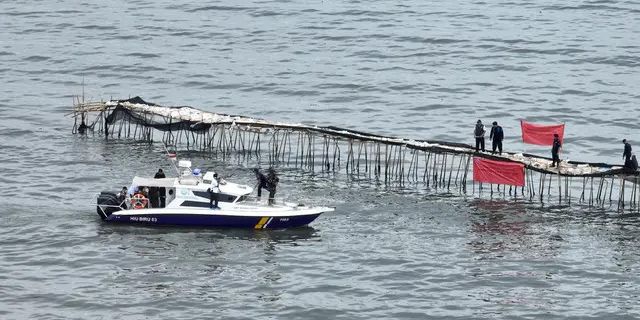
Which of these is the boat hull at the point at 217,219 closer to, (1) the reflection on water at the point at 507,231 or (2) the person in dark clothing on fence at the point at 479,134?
(1) the reflection on water at the point at 507,231

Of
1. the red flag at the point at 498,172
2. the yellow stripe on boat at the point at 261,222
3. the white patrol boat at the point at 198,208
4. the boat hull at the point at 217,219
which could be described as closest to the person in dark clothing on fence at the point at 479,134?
the red flag at the point at 498,172

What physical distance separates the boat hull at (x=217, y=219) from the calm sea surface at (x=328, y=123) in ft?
1.97

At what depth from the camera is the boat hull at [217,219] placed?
7750cm

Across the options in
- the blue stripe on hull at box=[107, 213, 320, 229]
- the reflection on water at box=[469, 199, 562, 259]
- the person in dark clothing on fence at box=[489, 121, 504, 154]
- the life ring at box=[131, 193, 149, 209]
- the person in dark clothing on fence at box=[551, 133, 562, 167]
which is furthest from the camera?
the person in dark clothing on fence at box=[489, 121, 504, 154]

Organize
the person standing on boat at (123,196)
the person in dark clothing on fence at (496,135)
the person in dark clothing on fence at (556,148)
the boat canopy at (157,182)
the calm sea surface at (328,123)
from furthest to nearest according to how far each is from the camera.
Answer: the person in dark clothing on fence at (496,135) < the person in dark clothing on fence at (556,148) < the person standing on boat at (123,196) < the boat canopy at (157,182) < the calm sea surface at (328,123)

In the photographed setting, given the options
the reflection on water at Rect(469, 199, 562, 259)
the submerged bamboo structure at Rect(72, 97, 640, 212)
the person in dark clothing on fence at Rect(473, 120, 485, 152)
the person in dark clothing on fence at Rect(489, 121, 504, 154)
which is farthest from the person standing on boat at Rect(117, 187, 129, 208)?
the person in dark clothing on fence at Rect(489, 121, 504, 154)

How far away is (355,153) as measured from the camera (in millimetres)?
99312

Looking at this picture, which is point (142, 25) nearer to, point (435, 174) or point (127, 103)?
point (127, 103)

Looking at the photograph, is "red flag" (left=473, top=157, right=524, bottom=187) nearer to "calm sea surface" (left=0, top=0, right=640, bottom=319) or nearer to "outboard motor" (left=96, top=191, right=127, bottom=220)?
"calm sea surface" (left=0, top=0, right=640, bottom=319)

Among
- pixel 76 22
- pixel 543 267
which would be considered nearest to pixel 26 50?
pixel 76 22

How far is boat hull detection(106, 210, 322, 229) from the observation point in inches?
3051

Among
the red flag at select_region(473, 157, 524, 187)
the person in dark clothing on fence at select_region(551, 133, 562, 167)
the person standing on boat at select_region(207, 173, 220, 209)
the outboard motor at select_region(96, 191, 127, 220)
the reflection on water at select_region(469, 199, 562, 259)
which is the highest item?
the person in dark clothing on fence at select_region(551, 133, 562, 167)

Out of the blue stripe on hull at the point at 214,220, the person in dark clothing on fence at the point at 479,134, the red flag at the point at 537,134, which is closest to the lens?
→ the blue stripe on hull at the point at 214,220

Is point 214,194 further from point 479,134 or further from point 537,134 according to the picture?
point 537,134
